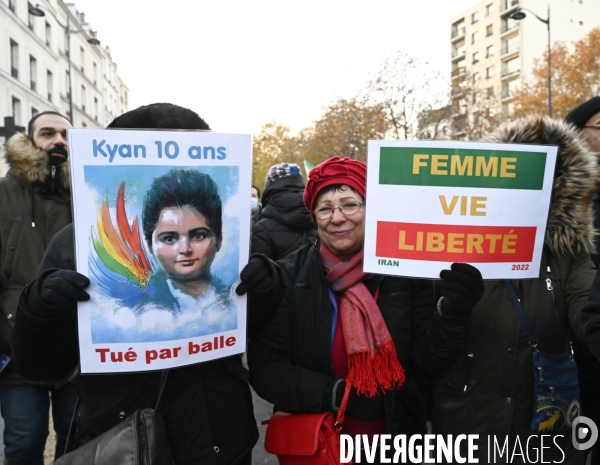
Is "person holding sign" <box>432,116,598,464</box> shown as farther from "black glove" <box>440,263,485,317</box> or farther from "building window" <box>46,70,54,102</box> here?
"building window" <box>46,70,54,102</box>

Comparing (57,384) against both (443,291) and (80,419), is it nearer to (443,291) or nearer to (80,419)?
(80,419)

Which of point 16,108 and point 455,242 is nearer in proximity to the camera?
point 455,242

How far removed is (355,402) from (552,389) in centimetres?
76

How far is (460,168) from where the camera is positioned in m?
1.93

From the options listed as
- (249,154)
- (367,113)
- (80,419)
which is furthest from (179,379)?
(367,113)

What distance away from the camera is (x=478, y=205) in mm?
1936

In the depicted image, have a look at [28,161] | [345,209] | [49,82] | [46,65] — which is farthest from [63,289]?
[49,82]

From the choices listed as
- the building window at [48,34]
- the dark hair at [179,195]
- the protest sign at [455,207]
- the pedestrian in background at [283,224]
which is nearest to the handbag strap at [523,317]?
the protest sign at [455,207]

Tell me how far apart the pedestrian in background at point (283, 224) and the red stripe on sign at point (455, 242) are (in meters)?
2.65

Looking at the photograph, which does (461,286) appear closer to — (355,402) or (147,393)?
(355,402)

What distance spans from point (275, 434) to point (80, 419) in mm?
730

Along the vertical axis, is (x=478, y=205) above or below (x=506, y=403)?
above

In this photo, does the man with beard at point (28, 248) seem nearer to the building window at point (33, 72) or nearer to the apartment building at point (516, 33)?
the building window at point (33, 72)

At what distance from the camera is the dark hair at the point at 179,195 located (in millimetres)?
1622
